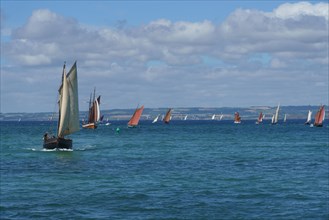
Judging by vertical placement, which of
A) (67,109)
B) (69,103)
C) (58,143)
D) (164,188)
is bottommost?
(164,188)

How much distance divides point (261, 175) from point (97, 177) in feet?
51.2

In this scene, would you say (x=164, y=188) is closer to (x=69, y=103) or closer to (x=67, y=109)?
(x=67, y=109)

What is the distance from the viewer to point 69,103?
3917 inches

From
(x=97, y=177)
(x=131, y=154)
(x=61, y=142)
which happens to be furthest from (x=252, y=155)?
(x=97, y=177)

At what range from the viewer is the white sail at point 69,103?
321 feet

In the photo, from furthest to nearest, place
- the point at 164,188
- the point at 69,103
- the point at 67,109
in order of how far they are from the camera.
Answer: the point at 69,103 < the point at 67,109 < the point at 164,188

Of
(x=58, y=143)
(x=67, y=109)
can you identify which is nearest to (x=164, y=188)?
(x=67, y=109)

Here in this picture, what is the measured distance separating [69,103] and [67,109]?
1056 mm

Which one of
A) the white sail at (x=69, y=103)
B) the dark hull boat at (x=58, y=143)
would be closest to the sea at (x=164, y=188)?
the white sail at (x=69, y=103)

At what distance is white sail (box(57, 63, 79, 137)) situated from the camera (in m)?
97.8

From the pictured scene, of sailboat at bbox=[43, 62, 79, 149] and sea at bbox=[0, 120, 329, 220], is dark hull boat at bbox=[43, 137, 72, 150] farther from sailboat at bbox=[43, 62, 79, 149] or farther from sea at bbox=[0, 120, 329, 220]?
sea at bbox=[0, 120, 329, 220]

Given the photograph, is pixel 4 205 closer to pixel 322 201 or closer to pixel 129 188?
pixel 129 188

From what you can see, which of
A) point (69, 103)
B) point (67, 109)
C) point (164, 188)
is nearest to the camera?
point (164, 188)

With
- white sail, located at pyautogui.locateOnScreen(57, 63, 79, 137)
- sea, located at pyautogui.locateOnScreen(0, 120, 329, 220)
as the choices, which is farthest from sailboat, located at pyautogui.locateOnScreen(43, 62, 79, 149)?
sea, located at pyautogui.locateOnScreen(0, 120, 329, 220)
